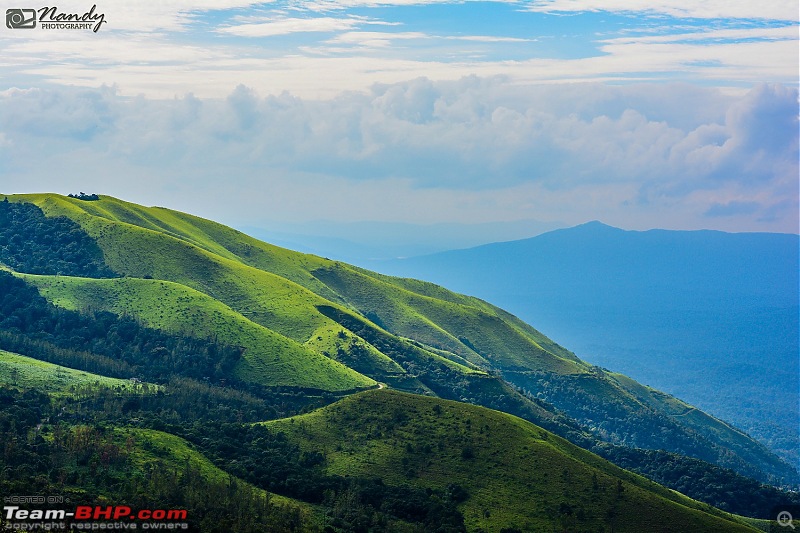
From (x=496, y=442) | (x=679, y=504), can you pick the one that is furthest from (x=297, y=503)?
(x=679, y=504)

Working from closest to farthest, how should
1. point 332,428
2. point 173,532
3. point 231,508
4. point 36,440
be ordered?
point 173,532 → point 231,508 → point 36,440 → point 332,428

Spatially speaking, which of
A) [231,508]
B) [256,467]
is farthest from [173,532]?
[256,467]

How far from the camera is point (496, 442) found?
177 meters

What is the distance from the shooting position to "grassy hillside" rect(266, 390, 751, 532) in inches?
6029

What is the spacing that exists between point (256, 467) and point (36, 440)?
36.8 m

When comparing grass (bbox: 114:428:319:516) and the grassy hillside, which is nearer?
grass (bbox: 114:428:319:516)

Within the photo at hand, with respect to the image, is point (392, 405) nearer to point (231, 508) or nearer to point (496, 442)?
point (496, 442)

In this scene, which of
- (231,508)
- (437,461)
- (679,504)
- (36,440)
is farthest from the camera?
(437,461)

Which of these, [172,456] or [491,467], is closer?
[172,456]

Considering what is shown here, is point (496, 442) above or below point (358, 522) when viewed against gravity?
above

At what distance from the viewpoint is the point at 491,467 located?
169125 mm

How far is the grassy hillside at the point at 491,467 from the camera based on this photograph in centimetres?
15312

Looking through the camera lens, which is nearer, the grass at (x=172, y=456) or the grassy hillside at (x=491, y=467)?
the grass at (x=172, y=456)

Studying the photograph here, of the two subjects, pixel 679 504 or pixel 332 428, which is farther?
pixel 332 428
